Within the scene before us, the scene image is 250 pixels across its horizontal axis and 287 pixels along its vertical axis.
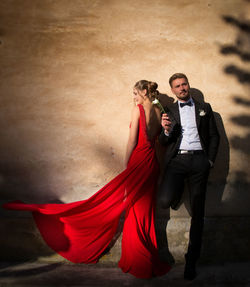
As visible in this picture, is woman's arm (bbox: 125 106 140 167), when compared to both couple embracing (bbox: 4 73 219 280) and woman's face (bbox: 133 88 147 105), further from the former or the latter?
woman's face (bbox: 133 88 147 105)

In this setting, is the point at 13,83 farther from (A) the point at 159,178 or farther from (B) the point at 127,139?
(A) the point at 159,178

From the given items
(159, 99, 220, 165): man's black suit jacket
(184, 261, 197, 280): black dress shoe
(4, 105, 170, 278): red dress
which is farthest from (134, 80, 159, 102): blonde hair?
(184, 261, 197, 280): black dress shoe

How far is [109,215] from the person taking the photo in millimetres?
3283

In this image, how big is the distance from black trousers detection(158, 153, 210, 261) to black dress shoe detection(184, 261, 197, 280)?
62mm

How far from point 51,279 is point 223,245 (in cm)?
210

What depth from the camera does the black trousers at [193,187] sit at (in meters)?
3.04


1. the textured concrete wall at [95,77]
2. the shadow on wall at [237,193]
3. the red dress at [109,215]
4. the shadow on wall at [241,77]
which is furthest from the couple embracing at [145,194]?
the shadow on wall at [241,77]

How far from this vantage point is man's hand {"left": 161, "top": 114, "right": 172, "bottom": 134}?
305cm

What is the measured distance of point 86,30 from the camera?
142 inches

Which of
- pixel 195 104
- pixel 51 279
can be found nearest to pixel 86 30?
pixel 195 104

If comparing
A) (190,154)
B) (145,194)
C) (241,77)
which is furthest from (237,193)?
(241,77)

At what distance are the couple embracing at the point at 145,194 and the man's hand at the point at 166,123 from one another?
0.04ft

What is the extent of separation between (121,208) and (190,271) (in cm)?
102

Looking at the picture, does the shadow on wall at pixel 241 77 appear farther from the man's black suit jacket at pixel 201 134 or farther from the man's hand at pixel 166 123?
the man's hand at pixel 166 123
